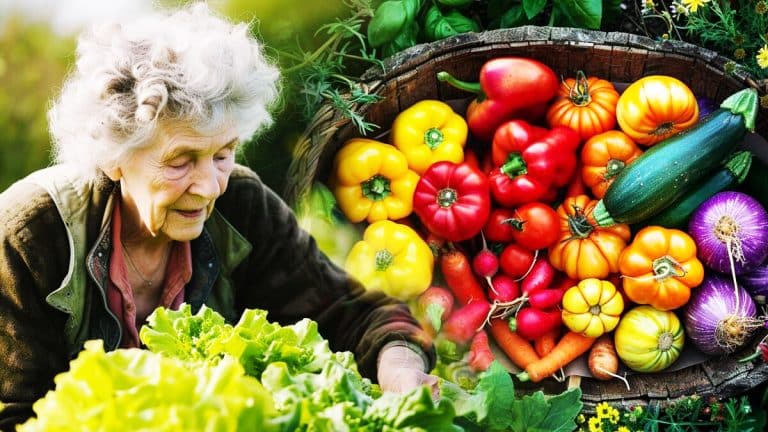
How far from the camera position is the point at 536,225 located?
6.91 feet

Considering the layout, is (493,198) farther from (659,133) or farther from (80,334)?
(80,334)

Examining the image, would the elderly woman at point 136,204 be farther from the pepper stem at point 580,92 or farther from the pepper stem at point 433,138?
the pepper stem at point 580,92

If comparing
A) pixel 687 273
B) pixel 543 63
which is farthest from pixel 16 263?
pixel 687 273

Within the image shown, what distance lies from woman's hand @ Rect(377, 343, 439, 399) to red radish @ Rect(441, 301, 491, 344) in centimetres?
36

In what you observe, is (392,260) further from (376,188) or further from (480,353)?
(480,353)

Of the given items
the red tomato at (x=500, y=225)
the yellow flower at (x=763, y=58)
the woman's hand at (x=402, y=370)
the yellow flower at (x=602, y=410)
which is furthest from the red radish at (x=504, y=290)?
the yellow flower at (x=763, y=58)

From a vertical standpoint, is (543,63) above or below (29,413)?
above

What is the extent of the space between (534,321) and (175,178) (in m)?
1.08

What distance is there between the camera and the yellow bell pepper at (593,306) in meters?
2.11

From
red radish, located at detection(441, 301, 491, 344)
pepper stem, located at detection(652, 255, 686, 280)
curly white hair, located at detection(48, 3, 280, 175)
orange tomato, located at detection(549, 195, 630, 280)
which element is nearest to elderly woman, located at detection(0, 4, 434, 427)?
curly white hair, located at detection(48, 3, 280, 175)

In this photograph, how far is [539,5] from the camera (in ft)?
6.97

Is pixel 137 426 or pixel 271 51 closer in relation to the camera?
pixel 137 426

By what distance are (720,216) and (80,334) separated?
1491 millimetres

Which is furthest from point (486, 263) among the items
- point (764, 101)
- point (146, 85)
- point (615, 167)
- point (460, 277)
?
point (146, 85)
